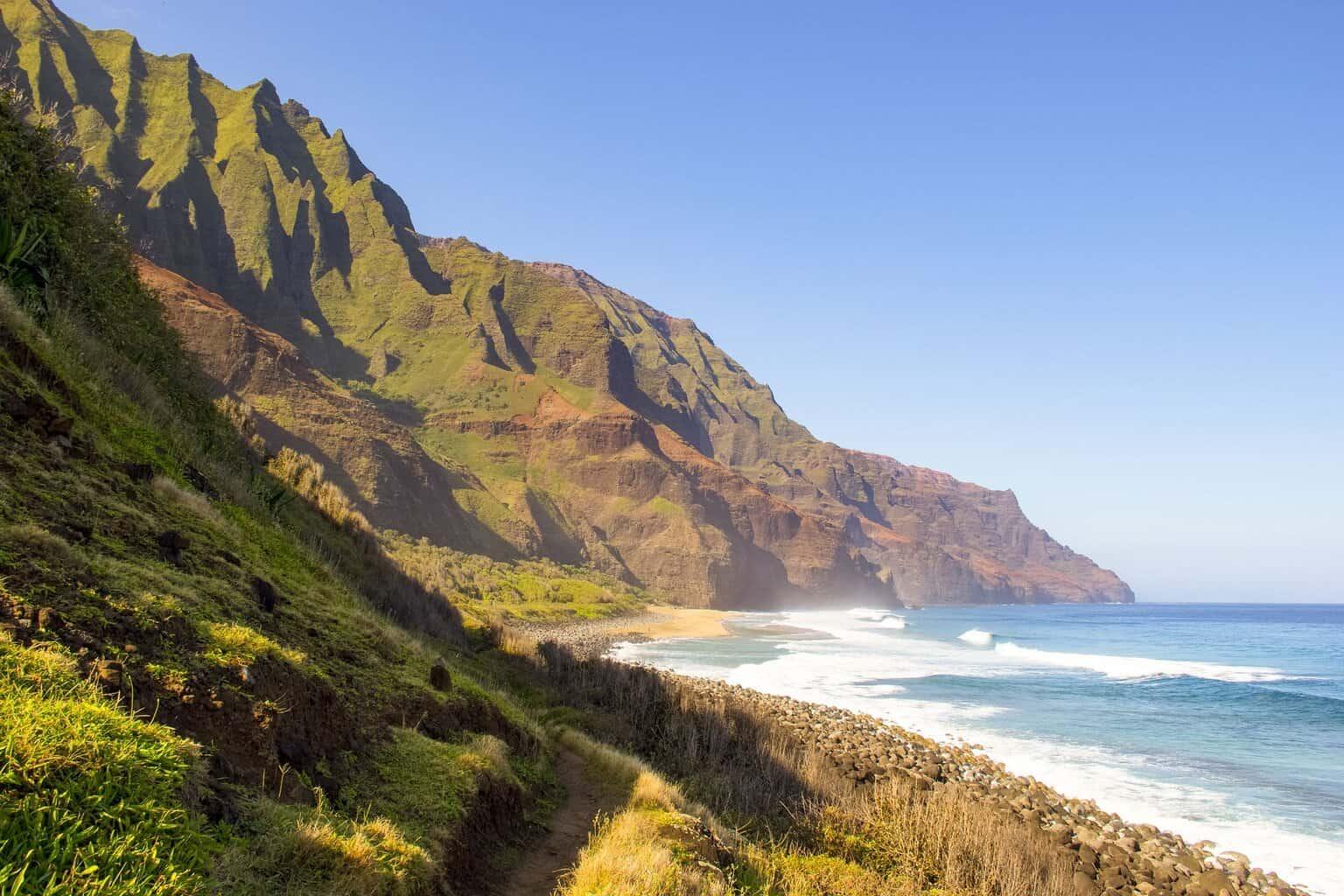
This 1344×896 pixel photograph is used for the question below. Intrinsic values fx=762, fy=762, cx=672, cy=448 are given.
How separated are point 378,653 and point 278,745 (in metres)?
4.05

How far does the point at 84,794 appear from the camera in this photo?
3301mm

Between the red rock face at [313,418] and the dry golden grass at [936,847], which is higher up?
the red rock face at [313,418]

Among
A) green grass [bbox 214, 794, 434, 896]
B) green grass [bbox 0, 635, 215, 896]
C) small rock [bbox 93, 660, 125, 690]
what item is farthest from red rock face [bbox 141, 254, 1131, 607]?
green grass [bbox 0, 635, 215, 896]

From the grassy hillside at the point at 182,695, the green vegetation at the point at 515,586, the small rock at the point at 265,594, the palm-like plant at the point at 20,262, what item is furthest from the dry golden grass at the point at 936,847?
the green vegetation at the point at 515,586

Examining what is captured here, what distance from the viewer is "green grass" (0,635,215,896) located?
116 inches

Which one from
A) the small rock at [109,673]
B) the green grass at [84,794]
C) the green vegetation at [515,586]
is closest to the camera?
the green grass at [84,794]

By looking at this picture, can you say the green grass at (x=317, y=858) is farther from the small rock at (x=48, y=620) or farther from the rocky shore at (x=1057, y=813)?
the rocky shore at (x=1057, y=813)

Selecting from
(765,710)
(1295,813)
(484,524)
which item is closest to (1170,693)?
(1295,813)

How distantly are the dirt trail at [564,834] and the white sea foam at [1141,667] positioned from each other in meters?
50.8

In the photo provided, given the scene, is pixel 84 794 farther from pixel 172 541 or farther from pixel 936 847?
pixel 936 847

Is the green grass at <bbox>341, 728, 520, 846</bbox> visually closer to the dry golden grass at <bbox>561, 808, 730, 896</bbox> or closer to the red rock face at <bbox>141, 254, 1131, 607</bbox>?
the dry golden grass at <bbox>561, 808, 730, 896</bbox>

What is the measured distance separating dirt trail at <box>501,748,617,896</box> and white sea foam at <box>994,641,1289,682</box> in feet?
167

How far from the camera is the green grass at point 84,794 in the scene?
295 centimetres

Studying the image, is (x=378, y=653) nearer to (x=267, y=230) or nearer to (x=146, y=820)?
(x=146, y=820)
